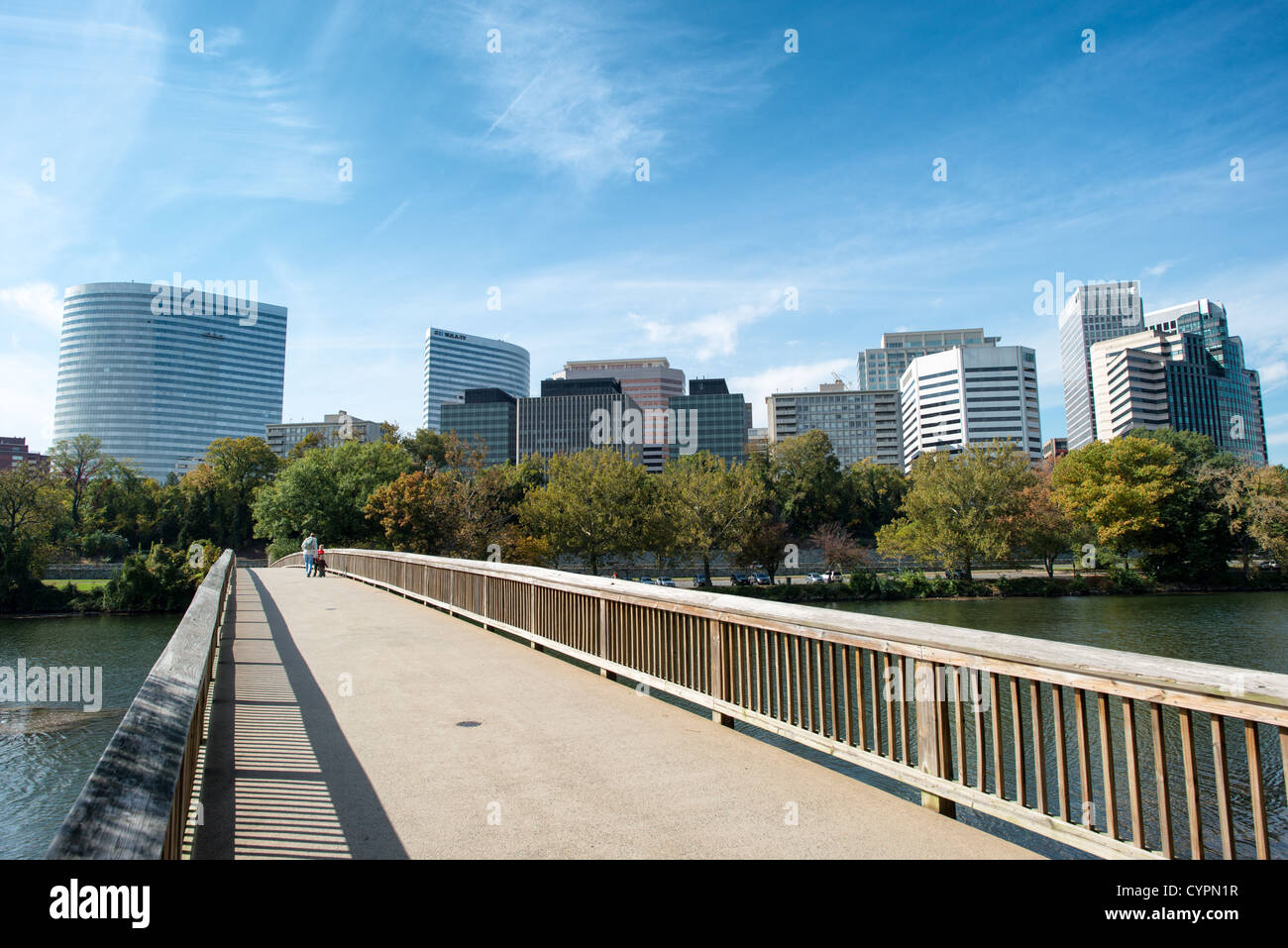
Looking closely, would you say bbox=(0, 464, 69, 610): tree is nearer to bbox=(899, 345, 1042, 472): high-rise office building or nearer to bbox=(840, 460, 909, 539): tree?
bbox=(840, 460, 909, 539): tree

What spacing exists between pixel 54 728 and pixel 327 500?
30248 millimetres

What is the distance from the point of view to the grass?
54844 mm

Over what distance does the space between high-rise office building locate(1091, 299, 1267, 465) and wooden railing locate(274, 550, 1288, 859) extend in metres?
177

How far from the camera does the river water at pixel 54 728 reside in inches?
487

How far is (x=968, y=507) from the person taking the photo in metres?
55.3

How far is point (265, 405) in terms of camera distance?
7352 inches

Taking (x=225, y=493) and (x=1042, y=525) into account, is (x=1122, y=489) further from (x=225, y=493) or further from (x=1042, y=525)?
(x=225, y=493)

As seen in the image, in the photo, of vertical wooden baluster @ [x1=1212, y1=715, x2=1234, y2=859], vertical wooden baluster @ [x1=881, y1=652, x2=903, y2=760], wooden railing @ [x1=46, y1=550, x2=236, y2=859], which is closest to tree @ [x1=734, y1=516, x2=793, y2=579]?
vertical wooden baluster @ [x1=881, y1=652, x2=903, y2=760]

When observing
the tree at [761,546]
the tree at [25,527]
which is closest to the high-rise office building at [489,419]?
the tree at [25,527]

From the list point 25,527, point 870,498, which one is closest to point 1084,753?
point 25,527

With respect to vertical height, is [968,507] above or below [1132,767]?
above

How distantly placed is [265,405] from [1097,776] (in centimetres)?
20407

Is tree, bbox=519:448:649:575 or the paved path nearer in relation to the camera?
the paved path
